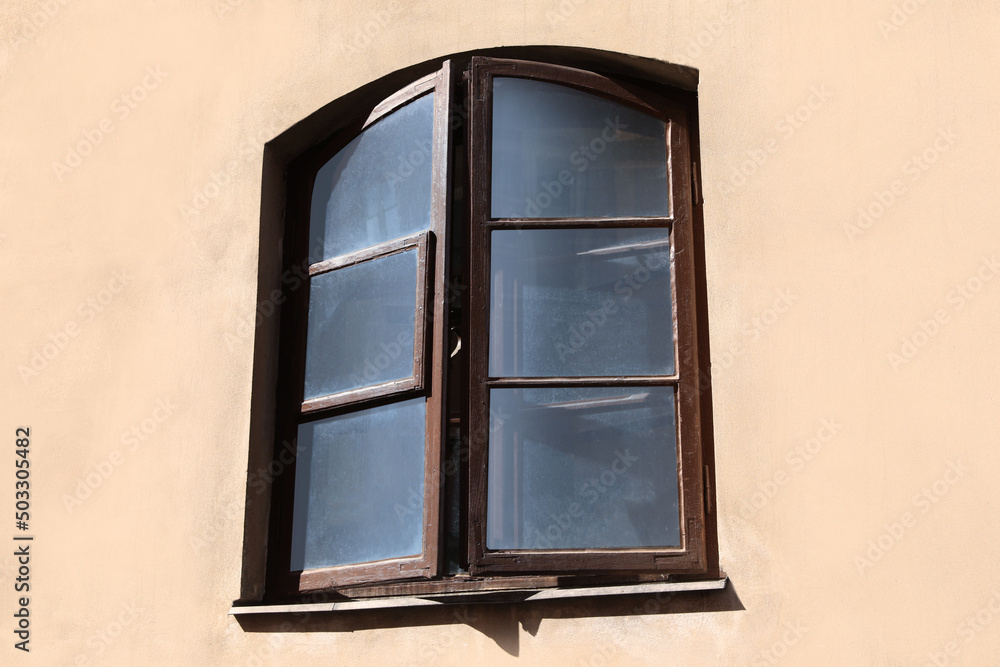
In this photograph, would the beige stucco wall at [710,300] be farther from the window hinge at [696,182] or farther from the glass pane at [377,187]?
the glass pane at [377,187]

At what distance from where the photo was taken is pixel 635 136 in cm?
407

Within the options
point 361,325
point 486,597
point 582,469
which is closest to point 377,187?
point 361,325

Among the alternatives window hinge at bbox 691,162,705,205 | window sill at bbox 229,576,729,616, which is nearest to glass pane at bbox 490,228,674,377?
window hinge at bbox 691,162,705,205

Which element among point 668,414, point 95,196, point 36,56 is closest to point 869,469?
point 668,414

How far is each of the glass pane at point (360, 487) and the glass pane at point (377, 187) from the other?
0.67 metres

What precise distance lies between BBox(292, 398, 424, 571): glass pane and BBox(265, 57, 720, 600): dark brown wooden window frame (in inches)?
1.8

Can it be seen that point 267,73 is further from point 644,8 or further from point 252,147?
point 644,8

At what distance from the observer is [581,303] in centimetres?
386

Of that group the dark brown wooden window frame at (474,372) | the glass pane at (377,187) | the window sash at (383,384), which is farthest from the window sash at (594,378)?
the glass pane at (377,187)

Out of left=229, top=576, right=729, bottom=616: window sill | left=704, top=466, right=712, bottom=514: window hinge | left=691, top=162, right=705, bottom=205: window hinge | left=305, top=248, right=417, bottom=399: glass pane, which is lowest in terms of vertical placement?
left=229, top=576, right=729, bottom=616: window sill

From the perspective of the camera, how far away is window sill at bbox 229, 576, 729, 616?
11.1ft

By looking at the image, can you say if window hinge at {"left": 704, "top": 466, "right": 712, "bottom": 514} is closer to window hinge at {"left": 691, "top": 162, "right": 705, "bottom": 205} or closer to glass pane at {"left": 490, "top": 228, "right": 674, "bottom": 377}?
glass pane at {"left": 490, "top": 228, "right": 674, "bottom": 377}

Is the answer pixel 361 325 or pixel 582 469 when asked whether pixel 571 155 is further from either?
pixel 582 469

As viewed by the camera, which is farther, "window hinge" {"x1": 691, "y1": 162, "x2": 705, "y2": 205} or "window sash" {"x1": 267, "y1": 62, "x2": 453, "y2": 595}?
"window hinge" {"x1": 691, "y1": 162, "x2": 705, "y2": 205}
